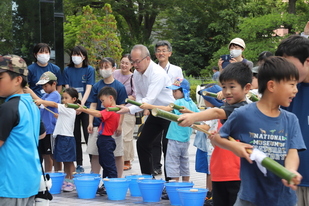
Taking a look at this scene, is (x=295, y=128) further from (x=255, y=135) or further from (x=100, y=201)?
(x=100, y=201)

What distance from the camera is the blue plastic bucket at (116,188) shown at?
668 cm

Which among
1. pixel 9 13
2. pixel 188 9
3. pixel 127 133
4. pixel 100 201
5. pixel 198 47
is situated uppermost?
pixel 188 9

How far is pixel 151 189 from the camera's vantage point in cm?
654

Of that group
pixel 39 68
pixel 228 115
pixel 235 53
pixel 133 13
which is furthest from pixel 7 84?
pixel 133 13

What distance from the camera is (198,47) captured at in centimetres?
3862

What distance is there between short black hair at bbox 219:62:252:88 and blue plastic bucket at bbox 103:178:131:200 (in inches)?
124

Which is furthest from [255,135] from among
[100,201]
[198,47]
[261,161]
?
[198,47]

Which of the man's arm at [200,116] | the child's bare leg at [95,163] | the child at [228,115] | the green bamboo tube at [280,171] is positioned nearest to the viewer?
the green bamboo tube at [280,171]

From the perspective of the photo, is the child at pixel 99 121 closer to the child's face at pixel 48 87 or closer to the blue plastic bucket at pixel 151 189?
the child's face at pixel 48 87

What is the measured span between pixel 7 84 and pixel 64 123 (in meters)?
3.71

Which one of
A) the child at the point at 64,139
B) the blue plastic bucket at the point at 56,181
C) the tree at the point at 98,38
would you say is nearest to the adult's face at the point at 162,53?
the child at the point at 64,139

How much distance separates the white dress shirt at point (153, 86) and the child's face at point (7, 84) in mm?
3012

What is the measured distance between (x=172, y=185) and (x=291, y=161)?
11.2 feet

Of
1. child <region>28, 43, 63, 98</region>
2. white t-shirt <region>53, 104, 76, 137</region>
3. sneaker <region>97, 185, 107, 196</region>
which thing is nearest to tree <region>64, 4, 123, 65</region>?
child <region>28, 43, 63, 98</region>
